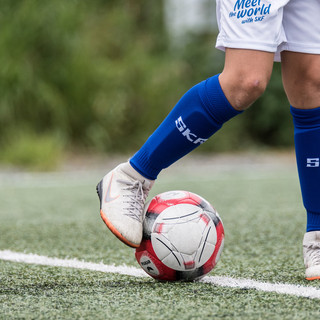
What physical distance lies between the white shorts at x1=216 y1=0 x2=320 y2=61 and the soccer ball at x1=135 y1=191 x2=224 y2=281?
62 centimetres

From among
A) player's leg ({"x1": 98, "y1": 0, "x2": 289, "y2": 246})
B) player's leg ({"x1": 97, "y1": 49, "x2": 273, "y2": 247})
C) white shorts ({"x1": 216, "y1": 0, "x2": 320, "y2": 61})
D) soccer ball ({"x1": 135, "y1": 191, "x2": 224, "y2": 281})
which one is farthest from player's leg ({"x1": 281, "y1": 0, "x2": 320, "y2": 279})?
soccer ball ({"x1": 135, "y1": 191, "x2": 224, "y2": 281})

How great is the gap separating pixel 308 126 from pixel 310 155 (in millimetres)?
110

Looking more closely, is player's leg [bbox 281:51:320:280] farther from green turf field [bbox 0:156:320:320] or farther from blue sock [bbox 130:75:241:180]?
blue sock [bbox 130:75:241:180]

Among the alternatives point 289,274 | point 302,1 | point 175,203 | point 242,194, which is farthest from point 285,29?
point 242,194

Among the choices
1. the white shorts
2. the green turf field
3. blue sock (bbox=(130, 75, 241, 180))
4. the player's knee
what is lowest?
the green turf field

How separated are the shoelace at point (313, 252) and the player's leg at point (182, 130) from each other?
0.58 m

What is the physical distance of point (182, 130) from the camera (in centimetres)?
244

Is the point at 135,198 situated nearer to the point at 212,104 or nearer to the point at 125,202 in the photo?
the point at 125,202

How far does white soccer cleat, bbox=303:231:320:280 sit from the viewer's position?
2.45 m

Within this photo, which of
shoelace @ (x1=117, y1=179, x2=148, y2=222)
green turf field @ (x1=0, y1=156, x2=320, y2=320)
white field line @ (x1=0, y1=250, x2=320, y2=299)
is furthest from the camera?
shoelace @ (x1=117, y1=179, x2=148, y2=222)

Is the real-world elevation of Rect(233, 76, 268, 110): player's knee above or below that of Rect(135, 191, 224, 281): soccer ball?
above

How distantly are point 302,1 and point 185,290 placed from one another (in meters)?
1.09

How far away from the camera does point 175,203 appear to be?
255 centimetres

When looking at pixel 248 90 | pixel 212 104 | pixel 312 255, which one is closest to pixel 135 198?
pixel 212 104
